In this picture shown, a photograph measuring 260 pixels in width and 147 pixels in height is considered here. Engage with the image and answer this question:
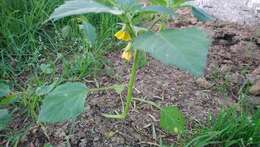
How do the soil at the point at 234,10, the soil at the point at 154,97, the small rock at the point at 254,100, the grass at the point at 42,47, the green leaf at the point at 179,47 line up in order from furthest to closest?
the soil at the point at 234,10, the grass at the point at 42,47, the small rock at the point at 254,100, the soil at the point at 154,97, the green leaf at the point at 179,47

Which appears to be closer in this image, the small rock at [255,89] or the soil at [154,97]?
the soil at [154,97]

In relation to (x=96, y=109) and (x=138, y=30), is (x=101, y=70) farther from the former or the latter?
(x=138, y=30)

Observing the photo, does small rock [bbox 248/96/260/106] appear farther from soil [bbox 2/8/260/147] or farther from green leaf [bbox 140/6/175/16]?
green leaf [bbox 140/6/175/16]

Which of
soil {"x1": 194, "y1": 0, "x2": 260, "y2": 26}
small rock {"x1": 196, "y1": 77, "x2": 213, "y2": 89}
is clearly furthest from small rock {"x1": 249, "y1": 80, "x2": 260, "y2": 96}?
soil {"x1": 194, "y1": 0, "x2": 260, "y2": 26}

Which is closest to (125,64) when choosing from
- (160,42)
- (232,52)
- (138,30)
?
(232,52)

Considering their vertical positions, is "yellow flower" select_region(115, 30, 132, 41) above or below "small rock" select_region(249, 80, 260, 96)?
above

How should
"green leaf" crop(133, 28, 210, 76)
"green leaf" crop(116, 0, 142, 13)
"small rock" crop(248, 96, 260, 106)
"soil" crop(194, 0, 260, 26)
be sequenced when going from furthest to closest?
"soil" crop(194, 0, 260, 26) → "small rock" crop(248, 96, 260, 106) → "green leaf" crop(116, 0, 142, 13) → "green leaf" crop(133, 28, 210, 76)

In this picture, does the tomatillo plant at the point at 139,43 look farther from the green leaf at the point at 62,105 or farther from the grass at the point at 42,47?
the grass at the point at 42,47

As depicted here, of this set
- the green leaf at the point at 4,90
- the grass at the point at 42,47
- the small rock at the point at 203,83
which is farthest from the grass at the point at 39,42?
the small rock at the point at 203,83

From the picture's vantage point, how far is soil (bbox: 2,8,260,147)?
1209 mm

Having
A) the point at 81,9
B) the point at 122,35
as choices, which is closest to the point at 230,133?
the point at 122,35

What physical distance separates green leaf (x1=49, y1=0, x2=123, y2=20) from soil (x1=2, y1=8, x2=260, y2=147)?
0.47m

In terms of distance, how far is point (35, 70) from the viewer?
1491 millimetres

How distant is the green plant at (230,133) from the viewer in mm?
1142
